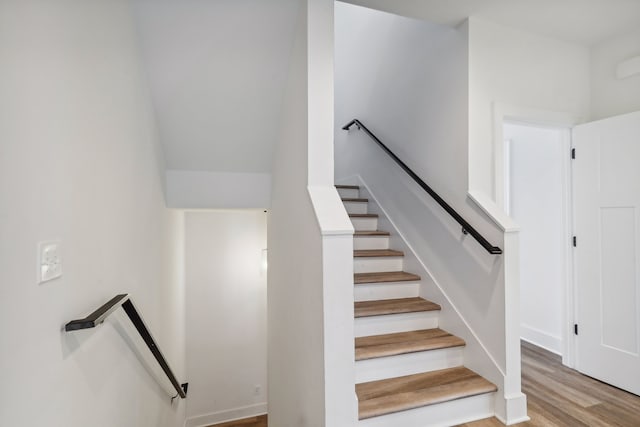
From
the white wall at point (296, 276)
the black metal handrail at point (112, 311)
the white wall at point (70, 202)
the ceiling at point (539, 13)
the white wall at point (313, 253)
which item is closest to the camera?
the white wall at point (70, 202)

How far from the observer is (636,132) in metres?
2.38

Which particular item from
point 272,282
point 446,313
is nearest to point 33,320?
point 272,282

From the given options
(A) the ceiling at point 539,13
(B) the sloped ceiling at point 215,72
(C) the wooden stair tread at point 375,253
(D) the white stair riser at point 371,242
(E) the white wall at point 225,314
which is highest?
(A) the ceiling at point 539,13

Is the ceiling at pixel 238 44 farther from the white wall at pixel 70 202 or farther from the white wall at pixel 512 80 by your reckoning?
the white wall at pixel 70 202

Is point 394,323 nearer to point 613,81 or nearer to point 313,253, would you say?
point 313,253

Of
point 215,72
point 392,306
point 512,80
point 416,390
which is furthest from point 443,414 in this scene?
point 215,72

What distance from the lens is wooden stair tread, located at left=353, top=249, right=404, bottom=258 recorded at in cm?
288

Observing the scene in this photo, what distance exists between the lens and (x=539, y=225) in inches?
134

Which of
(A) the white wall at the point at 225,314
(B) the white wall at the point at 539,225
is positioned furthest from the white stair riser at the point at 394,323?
(A) the white wall at the point at 225,314

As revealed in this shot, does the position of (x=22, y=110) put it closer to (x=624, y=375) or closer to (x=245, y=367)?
(x=624, y=375)

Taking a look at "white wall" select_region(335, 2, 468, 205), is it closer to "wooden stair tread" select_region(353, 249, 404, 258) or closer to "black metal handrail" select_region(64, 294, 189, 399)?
"wooden stair tread" select_region(353, 249, 404, 258)

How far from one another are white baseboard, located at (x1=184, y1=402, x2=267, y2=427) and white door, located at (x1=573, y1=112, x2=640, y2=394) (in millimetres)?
4161

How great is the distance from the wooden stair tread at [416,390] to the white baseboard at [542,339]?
5.14ft

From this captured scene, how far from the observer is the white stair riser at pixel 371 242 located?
10.2 feet
